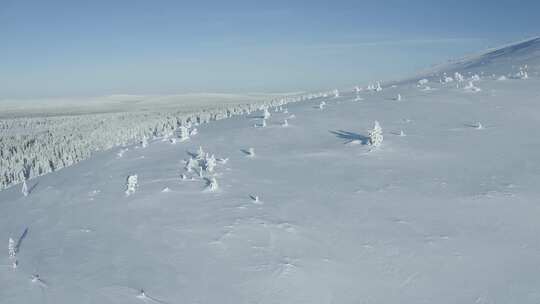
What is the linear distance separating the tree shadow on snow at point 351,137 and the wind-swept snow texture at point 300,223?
0.32 ft

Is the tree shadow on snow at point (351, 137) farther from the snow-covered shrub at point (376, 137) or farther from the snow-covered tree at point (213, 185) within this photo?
the snow-covered tree at point (213, 185)

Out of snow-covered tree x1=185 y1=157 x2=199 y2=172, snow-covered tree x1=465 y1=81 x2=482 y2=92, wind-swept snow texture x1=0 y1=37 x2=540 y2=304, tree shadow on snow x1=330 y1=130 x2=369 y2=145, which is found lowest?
wind-swept snow texture x1=0 y1=37 x2=540 y2=304

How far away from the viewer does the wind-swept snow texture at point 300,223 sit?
31.1ft

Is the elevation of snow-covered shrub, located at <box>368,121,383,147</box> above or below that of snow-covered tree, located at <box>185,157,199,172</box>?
above

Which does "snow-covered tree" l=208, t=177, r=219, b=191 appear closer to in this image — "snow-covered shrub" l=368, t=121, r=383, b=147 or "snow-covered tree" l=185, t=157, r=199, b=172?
"snow-covered tree" l=185, t=157, r=199, b=172

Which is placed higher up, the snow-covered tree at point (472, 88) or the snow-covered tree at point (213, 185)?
the snow-covered tree at point (472, 88)

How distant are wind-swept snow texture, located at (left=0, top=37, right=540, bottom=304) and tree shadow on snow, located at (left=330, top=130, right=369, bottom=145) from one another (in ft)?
0.32

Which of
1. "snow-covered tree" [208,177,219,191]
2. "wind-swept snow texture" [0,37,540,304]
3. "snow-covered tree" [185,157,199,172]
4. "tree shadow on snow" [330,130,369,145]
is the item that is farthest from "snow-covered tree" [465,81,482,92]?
"snow-covered tree" [208,177,219,191]

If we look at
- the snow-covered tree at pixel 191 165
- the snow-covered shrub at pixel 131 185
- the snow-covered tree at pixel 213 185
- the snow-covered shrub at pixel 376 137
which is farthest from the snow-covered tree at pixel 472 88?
the snow-covered shrub at pixel 131 185

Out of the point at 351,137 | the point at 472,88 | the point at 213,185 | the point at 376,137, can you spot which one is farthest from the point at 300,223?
the point at 472,88

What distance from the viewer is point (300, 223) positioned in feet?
40.2

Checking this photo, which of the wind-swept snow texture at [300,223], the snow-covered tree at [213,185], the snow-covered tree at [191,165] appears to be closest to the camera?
the wind-swept snow texture at [300,223]

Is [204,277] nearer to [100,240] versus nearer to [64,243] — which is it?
[100,240]

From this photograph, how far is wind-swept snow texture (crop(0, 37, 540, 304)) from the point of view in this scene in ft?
31.1
